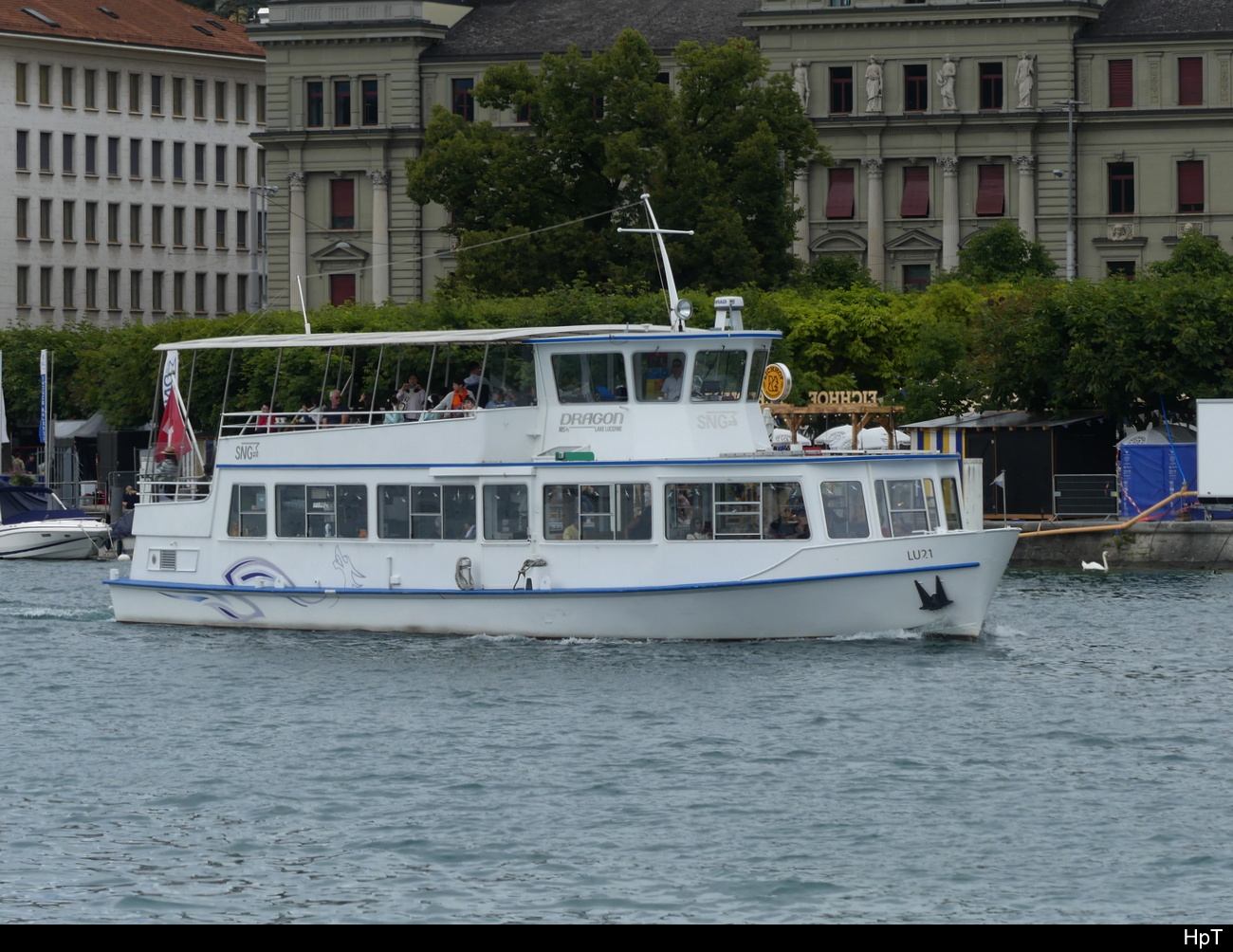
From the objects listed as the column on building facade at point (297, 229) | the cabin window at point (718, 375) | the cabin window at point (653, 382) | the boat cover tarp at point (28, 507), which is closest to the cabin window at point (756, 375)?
the cabin window at point (718, 375)

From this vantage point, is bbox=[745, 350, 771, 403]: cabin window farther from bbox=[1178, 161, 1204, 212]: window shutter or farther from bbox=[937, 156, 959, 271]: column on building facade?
bbox=[1178, 161, 1204, 212]: window shutter

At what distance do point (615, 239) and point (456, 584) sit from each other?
1881 inches

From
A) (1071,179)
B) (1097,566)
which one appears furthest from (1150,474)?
(1071,179)

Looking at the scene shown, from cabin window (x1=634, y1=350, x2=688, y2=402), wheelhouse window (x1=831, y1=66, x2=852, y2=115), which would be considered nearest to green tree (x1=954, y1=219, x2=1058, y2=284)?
wheelhouse window (x1=831, y1=66, x2=852, y2=115)

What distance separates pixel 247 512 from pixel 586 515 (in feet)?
19.4

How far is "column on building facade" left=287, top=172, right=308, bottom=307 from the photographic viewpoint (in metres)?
107

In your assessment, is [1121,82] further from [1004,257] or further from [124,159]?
[124,159]

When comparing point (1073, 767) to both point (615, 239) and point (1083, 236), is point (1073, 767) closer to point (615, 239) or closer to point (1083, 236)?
point (615, 239)

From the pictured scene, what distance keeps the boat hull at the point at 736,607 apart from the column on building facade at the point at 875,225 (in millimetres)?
65937

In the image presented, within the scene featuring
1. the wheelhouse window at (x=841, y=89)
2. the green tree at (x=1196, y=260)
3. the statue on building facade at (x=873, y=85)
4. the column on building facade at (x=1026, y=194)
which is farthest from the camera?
the wheelhouse window at (x=841, y=89)

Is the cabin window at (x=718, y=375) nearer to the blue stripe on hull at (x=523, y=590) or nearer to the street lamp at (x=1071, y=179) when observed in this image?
the blue stripe on hull at (x=523, y=590)

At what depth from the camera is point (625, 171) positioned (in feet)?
270

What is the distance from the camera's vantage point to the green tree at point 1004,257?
86125 millimetres
